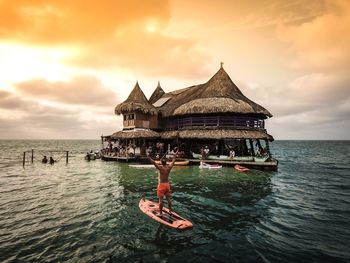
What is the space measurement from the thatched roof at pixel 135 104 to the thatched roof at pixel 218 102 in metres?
3.26

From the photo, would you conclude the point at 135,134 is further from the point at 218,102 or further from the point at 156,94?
the point at 156,94

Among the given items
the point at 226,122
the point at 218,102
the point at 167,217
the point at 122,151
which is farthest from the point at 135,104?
the point at 167,217

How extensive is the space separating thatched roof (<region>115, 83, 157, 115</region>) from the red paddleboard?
22.0 m

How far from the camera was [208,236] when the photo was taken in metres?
9.19

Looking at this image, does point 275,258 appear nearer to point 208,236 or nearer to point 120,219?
point 208,236

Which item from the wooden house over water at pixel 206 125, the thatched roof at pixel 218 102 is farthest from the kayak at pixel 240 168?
the thatched roof at pixel 218 102

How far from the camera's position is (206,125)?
30656 millimetres

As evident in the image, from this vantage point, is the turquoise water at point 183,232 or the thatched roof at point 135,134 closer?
the turquoise water at point 183,232

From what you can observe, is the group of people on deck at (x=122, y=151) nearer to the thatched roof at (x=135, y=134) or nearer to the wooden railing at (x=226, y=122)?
the thatched roof at (x=135, y=134)

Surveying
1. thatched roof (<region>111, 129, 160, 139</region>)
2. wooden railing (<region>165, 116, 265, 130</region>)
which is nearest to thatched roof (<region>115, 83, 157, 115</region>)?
thatched roof (<region>111, 129, 160, 139</region>)

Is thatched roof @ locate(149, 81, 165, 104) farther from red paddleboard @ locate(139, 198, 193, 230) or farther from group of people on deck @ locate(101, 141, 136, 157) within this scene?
red paddleboard @ locate(139, 198, 193, 230)

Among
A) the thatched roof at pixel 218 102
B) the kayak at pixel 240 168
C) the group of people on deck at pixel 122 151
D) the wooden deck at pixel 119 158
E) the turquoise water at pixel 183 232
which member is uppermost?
the thatched roof at pixel 218 102

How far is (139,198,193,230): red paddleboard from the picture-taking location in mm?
9498

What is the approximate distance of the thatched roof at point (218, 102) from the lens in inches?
1158
